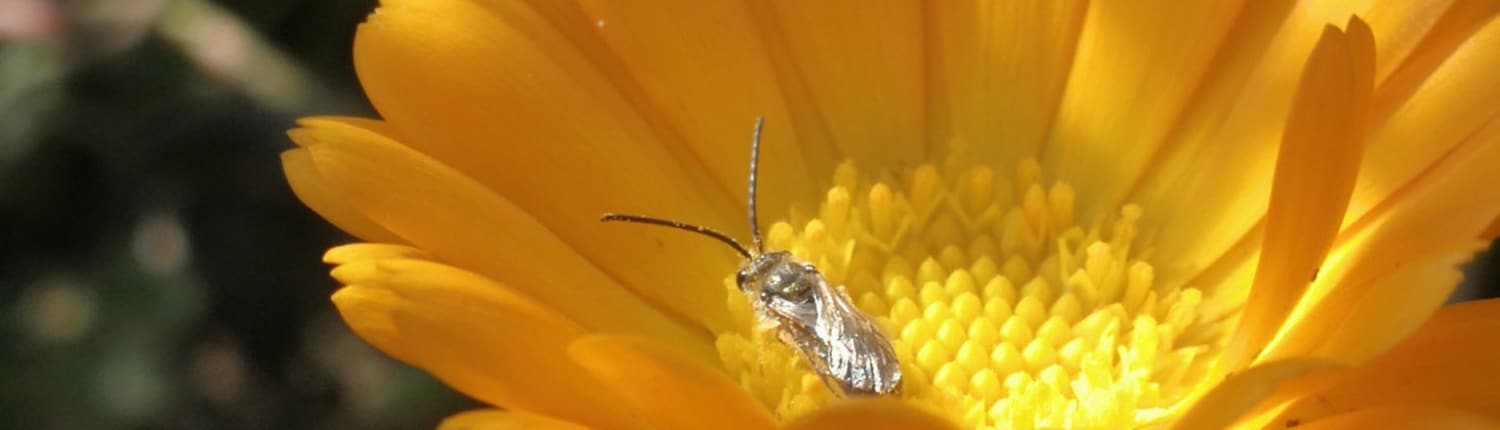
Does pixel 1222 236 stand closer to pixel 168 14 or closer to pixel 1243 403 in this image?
pixel 1243 403

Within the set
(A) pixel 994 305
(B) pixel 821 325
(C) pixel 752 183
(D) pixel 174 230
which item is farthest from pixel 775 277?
(D) pixel 174 230

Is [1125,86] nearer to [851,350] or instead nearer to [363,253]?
[851,350]

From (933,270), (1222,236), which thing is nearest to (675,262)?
(933,270)

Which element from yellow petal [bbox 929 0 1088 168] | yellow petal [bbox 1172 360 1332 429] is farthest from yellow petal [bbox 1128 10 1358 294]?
yellow petal [bbox 1172 360 1332 429]

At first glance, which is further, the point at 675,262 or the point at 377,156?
the point at 675,262

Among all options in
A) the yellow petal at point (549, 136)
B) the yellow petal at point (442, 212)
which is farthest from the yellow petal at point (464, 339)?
the yellow petal at point (549, 136)
